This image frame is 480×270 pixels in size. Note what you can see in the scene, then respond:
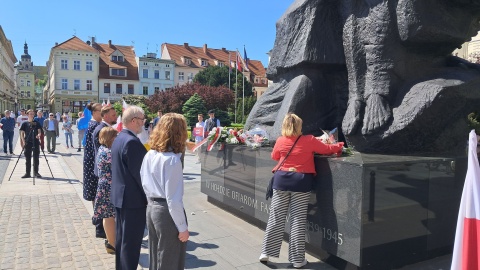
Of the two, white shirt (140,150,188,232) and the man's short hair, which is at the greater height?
the man's short hair

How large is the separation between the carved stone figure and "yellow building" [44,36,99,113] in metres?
61.3

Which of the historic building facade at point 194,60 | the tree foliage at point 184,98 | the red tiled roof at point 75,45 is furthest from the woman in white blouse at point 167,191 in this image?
the red tiled roof at point 75,45

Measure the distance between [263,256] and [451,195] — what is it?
220cm

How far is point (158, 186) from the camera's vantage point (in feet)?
10.1

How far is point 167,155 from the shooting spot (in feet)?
9.96

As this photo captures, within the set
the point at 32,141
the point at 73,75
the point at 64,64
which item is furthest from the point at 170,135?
the point at 64,64

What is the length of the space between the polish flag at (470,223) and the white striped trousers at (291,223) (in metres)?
2.00

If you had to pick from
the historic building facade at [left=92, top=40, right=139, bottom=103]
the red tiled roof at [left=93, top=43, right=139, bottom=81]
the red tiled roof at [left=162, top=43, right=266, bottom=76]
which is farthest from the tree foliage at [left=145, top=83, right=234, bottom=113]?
the red tiled roof at [left=162, top=43, right=266, bottom=76]

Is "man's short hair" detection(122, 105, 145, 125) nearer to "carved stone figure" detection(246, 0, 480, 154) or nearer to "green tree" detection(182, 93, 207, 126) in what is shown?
"carved stone figure" detection(246, 0, 480, 154)

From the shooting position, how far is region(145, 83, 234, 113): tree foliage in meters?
39.3

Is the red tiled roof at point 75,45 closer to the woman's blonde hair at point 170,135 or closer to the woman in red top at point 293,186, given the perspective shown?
the woman in red top at point 293,186

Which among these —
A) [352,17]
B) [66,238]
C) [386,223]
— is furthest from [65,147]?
[386,223]

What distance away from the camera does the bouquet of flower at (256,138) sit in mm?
5712

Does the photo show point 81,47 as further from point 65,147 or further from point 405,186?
point 405,186
